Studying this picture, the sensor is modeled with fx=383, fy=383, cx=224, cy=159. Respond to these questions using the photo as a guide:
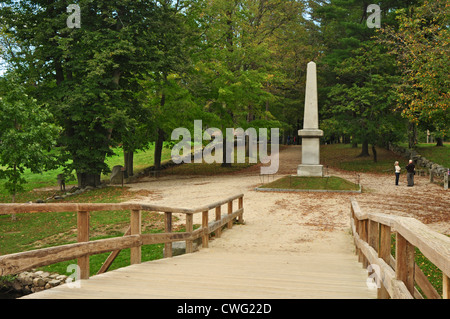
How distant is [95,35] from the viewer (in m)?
21.2

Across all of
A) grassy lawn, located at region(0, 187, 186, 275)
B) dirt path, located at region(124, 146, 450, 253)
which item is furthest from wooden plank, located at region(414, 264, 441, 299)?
grassy lawn, located at region(0, 187, 186, 275)

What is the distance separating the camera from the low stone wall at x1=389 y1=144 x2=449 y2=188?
24.3 metres

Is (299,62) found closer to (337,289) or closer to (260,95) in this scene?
(260,95)

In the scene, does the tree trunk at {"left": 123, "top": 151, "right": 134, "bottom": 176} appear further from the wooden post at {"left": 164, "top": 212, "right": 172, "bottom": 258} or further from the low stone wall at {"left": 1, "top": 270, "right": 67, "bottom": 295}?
the wooden post at {"left": 164, "top": 212, "right": 172, "bottom": 258}

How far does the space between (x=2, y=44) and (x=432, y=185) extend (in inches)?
1303

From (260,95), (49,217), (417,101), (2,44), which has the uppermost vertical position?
(2,44)

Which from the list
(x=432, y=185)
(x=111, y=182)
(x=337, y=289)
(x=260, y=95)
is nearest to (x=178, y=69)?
(x=260, y=95)

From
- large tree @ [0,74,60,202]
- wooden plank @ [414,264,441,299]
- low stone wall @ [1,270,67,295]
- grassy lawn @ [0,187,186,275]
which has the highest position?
large tree @ [0,74,60,202]

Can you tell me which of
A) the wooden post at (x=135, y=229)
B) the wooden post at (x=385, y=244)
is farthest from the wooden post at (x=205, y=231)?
the wooden post at (x=385, y=244)

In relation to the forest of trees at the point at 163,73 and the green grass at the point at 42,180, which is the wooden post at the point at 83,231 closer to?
the forest of trees at the point at 163,73

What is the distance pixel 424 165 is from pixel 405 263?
1193 inches

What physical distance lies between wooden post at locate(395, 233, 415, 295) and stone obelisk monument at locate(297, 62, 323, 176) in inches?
784

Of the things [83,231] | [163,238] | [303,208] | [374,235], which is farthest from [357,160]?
[83,231]

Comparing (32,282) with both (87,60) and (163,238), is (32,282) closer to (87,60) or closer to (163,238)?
(163,238)
